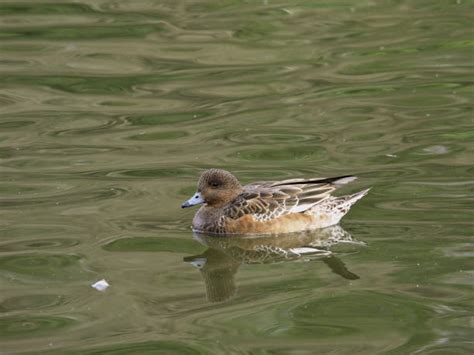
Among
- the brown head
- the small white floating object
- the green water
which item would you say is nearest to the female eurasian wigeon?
the brown head

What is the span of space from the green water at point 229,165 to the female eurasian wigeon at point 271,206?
0.59 feet

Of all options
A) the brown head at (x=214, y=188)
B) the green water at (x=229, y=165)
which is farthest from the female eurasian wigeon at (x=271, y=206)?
the green water at (x=229, y=165)

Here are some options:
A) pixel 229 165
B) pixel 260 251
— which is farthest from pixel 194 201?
pixel 229 165

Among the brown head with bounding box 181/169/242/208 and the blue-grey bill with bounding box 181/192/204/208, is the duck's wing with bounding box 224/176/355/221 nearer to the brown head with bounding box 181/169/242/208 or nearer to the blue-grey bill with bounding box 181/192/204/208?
the brown head with bounding box 181/169/242/208

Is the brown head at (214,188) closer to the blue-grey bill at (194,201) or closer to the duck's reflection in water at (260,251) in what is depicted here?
the blue-grey bill at (194,201)

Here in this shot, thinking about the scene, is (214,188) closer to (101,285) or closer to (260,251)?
(260,251)

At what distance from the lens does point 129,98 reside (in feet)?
46.6

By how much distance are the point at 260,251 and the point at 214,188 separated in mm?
892

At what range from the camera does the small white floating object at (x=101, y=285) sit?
28.3 ft

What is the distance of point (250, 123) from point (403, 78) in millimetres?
2226

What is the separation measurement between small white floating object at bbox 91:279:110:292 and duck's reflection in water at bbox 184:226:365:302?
2.28 ft

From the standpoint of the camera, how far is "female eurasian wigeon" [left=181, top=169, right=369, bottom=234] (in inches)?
395

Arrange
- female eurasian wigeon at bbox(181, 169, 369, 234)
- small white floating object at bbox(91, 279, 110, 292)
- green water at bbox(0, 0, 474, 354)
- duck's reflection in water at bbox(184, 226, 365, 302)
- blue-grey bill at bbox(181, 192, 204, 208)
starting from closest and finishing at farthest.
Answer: green water at bbox(0, 0, 474, 354), small white floating object at bbox(91, 279, 110, 292), duck's reflection in water at bbox(184, 226, 365, 302), female eurasian wigeon at bbox(181, 169, 369, 234), blue-grey bill at bbox(181, 192, 204, 208)

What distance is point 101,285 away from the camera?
869 cm
